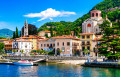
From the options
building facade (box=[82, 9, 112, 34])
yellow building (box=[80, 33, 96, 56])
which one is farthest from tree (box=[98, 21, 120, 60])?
building facade (box=[82, 9, 112, 34])

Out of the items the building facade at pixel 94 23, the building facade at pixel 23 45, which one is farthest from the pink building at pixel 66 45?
the building facade at pixel 23 45

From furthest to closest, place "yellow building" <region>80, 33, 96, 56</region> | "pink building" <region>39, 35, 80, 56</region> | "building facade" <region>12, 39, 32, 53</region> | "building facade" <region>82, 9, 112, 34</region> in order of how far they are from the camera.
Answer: "building facade" <region>82, 9, 112, 34</region>
"building facade" <region>12, 39, 32, 53</region>
"pink building" <region>39, 35, 80, 56</region>
"yellow building" <region>80, 33, 96, 56</region>

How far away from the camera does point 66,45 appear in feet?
318

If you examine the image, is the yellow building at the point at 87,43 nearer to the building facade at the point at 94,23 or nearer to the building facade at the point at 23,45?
the building facade at the point at 94,23

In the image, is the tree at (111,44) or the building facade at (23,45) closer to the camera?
the tree at (111,44)

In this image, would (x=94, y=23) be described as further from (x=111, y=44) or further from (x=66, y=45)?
(x=111, y=44)

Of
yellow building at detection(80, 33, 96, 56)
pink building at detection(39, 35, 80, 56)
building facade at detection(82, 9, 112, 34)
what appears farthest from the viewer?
building facade at detection(82, 9, 112, 34)

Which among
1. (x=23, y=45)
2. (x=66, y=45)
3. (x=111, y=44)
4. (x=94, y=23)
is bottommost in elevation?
(x=111, y=44)

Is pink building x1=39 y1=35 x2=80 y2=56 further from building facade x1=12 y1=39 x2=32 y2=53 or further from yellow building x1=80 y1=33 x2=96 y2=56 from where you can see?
building facade x1=12 y1=39 x2=32 y2=53

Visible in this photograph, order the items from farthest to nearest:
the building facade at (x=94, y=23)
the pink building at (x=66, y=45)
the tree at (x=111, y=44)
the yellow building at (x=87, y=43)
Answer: the building facade at (x=94, y=23) → the pink building at (x=66, y=45) → the yellow building at (x=87, y=43) → the tree at (x=111, y=44)

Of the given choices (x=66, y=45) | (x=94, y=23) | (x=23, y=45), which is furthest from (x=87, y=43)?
(x=23, y=45)

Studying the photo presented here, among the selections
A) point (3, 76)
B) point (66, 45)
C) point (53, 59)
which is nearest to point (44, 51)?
point (66, 45)

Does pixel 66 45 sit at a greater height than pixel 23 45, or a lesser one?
lesser

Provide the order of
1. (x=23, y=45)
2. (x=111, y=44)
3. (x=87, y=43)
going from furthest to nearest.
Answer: (x=23, y=45)
(x=87, y=43)
(x=111, y=44)
